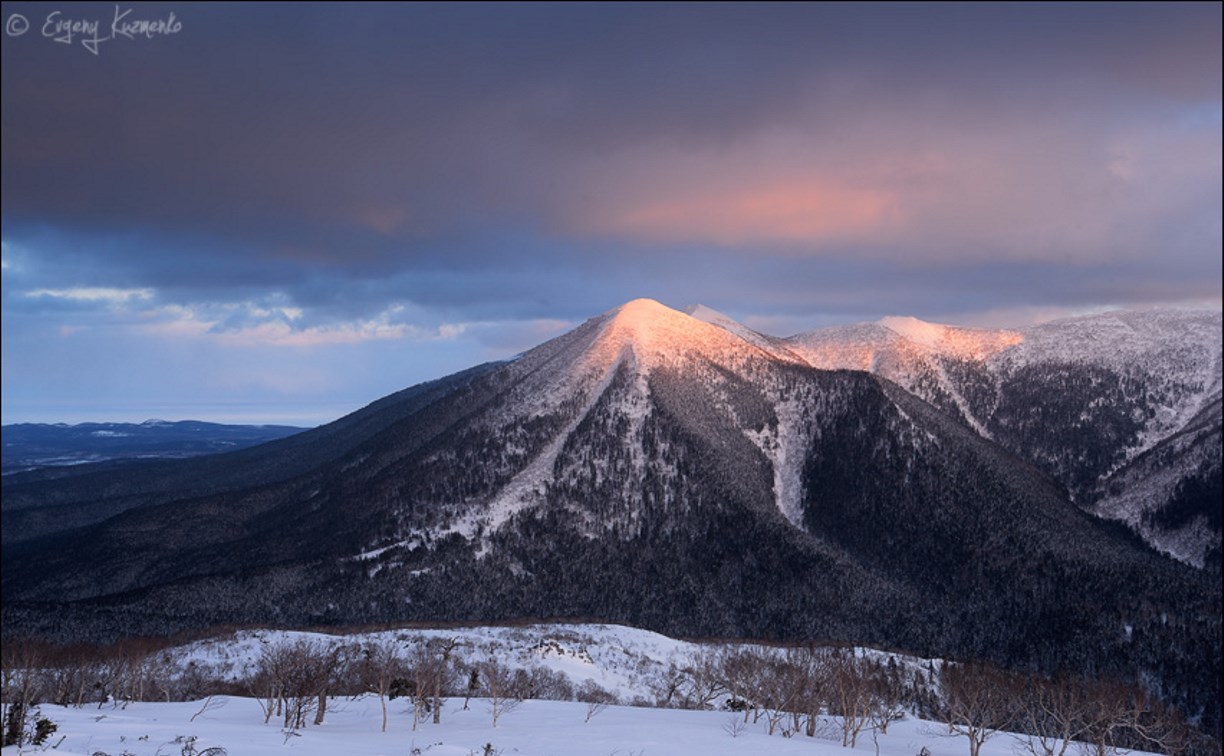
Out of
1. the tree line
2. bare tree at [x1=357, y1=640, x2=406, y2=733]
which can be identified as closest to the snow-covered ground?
the tree line

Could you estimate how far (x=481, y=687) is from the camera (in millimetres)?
93312

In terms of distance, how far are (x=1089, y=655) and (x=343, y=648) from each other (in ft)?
583

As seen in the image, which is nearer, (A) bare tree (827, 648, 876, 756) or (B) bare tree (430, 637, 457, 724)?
(B) bare tree (430, 637, 457, 724)

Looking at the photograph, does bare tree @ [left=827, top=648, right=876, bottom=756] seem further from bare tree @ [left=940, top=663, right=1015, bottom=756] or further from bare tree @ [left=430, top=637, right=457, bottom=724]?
bare tree @ [left=430, top=637, right=457, bottom=724]

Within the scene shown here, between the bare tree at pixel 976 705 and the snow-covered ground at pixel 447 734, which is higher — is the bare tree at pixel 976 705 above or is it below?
below

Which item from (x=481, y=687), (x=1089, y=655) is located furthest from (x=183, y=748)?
(x=1089, y=655)

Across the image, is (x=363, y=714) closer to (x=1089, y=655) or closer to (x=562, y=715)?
(x=562, y=715)

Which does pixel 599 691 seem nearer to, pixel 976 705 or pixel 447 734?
pixel 976 705

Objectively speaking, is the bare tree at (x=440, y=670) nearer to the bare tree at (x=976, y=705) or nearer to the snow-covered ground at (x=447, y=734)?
the snow-covered ground at (x=447, y=734)

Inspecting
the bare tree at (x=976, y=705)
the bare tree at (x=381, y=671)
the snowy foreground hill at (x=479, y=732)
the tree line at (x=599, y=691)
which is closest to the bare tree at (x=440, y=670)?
the tree line at (x=599, y=691)

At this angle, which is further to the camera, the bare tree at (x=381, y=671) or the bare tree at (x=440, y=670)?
the bare tree at (x=381, y=671)

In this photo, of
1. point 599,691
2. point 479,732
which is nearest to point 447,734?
point 479,732

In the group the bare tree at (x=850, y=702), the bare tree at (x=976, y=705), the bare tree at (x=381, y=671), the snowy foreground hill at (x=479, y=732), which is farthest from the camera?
the bare tree at (x=976, y=705)

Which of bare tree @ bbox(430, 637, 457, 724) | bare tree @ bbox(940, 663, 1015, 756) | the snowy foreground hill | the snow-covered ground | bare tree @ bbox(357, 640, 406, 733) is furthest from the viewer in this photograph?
bare tree @ bbox(940, 663, 1015, 756)
